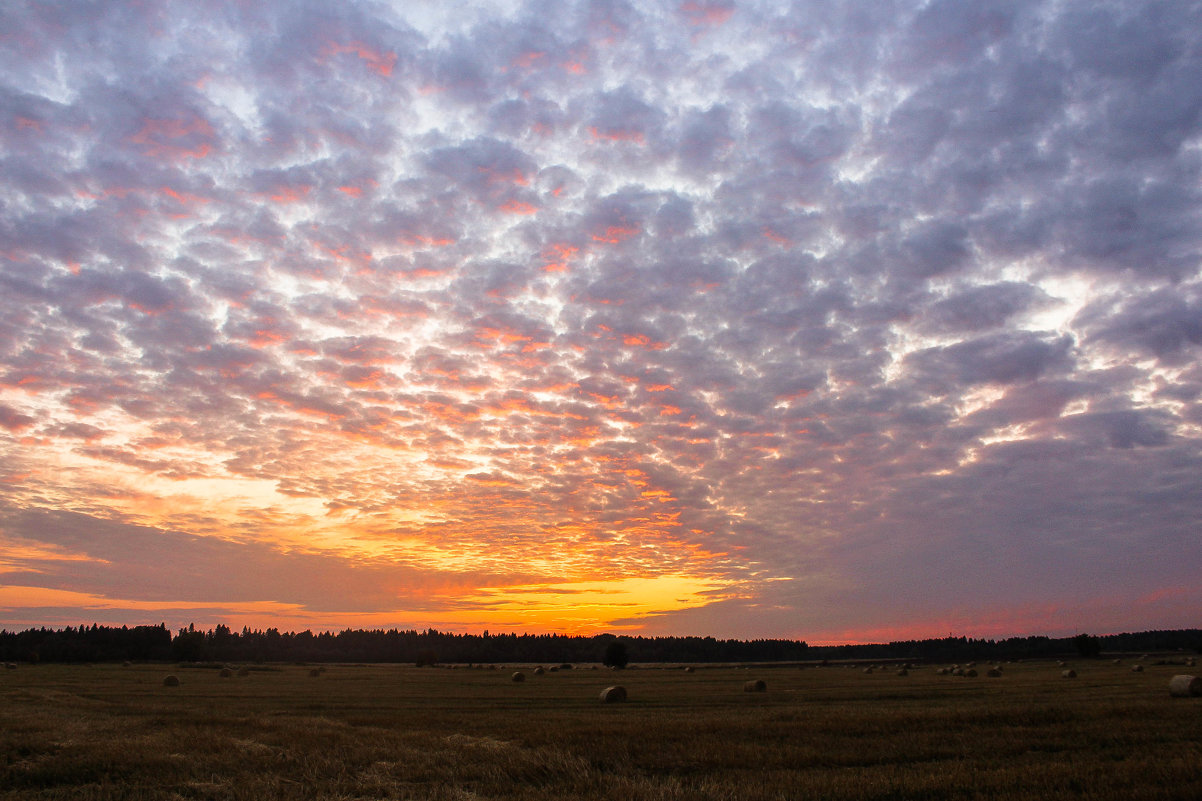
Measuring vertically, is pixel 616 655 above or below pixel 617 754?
below

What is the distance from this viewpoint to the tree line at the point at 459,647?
122m

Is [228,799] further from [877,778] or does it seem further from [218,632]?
[218,632]

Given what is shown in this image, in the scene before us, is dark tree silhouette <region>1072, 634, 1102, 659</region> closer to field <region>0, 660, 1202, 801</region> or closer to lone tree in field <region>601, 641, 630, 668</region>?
lone tree in field <region>601, 641, 630, 668</region>

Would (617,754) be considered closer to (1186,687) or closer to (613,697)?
(613,697)

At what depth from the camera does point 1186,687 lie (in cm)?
2802

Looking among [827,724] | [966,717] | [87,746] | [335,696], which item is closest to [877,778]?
[827,724]

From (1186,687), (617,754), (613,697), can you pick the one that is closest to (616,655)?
(613,697)

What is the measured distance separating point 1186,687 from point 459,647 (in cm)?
15042

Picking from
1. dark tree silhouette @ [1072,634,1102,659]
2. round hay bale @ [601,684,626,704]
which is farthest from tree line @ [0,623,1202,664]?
round hay bale @ [601,684,626,704]

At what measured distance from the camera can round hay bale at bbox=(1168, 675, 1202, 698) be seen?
27.7m

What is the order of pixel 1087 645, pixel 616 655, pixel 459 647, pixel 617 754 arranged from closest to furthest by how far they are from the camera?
pixel 617 754
pixel 616 655
pixel 1087 645
pixel 459 647

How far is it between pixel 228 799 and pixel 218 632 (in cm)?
18633

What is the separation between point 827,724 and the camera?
18781mm

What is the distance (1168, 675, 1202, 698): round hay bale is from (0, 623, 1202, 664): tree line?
89.9 metres
